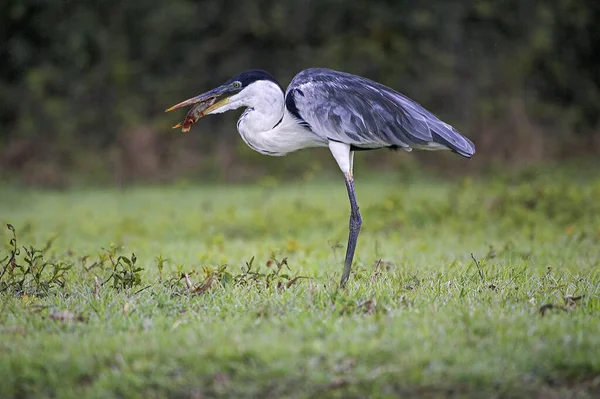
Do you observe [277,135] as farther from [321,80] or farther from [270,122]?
[321,80]

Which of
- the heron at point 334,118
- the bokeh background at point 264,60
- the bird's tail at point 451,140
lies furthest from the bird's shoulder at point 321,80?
the bokeh background at point 264,60

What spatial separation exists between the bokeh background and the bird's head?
11.1 metres

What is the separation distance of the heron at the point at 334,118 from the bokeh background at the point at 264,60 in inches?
439

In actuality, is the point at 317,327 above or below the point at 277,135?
below

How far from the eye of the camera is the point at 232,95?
20.5 feet

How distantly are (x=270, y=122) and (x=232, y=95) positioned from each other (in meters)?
0.39

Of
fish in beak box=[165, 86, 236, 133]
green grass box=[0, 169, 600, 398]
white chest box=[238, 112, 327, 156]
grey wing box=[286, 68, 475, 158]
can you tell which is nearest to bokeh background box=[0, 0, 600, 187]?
green grass box=[0, 169, 600, 398]

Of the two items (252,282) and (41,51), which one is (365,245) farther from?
(41,51)

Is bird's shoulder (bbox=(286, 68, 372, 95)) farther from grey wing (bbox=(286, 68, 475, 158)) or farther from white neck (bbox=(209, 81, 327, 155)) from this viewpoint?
white neck (bbox=(209, 81, 327, 155))

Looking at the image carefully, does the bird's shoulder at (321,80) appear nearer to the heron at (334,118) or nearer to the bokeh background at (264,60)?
the heron at (334,118)

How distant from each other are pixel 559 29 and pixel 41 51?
40.1 feet

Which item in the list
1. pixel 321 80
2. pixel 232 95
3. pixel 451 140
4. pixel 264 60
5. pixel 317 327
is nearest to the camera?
pixel 317 327

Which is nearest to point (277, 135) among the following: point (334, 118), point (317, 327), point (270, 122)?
point (270, 122)

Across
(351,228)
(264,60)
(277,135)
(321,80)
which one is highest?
(264,60)
